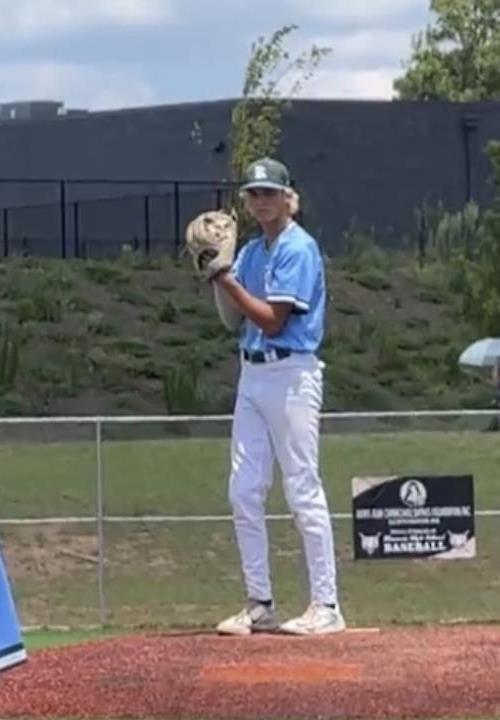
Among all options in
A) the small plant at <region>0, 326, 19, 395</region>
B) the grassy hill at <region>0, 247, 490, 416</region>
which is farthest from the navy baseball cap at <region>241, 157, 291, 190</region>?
the small plant at <region>0, 326, 19, 395</region>

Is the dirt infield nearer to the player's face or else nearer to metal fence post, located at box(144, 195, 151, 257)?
the player's face

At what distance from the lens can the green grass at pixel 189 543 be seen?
1348cm

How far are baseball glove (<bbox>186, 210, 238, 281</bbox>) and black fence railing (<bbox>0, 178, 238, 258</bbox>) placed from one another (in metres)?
34.6

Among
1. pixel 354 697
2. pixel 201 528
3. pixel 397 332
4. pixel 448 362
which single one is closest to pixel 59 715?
pixel 354 697

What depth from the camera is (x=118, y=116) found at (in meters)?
50.6

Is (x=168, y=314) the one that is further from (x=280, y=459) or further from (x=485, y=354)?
(x=280, y=459)

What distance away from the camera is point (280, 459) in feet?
31.9

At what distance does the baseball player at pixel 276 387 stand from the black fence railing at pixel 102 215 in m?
34.3

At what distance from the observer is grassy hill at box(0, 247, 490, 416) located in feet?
105

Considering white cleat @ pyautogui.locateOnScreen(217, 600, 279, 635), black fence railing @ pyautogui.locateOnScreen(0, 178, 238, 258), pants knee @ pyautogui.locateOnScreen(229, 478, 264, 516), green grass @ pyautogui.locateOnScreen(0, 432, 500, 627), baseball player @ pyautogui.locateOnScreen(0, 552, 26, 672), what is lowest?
green grass @ pyautogui.locateOnScreen(0, 432, 500, 627)

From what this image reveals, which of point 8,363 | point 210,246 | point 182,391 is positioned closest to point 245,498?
point 210,246

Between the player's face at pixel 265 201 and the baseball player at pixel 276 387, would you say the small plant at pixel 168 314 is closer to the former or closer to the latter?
the baseball player at pixel 276 387

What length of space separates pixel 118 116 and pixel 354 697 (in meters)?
43.2

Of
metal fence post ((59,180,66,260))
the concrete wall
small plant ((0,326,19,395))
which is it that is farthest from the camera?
the concrete wall
